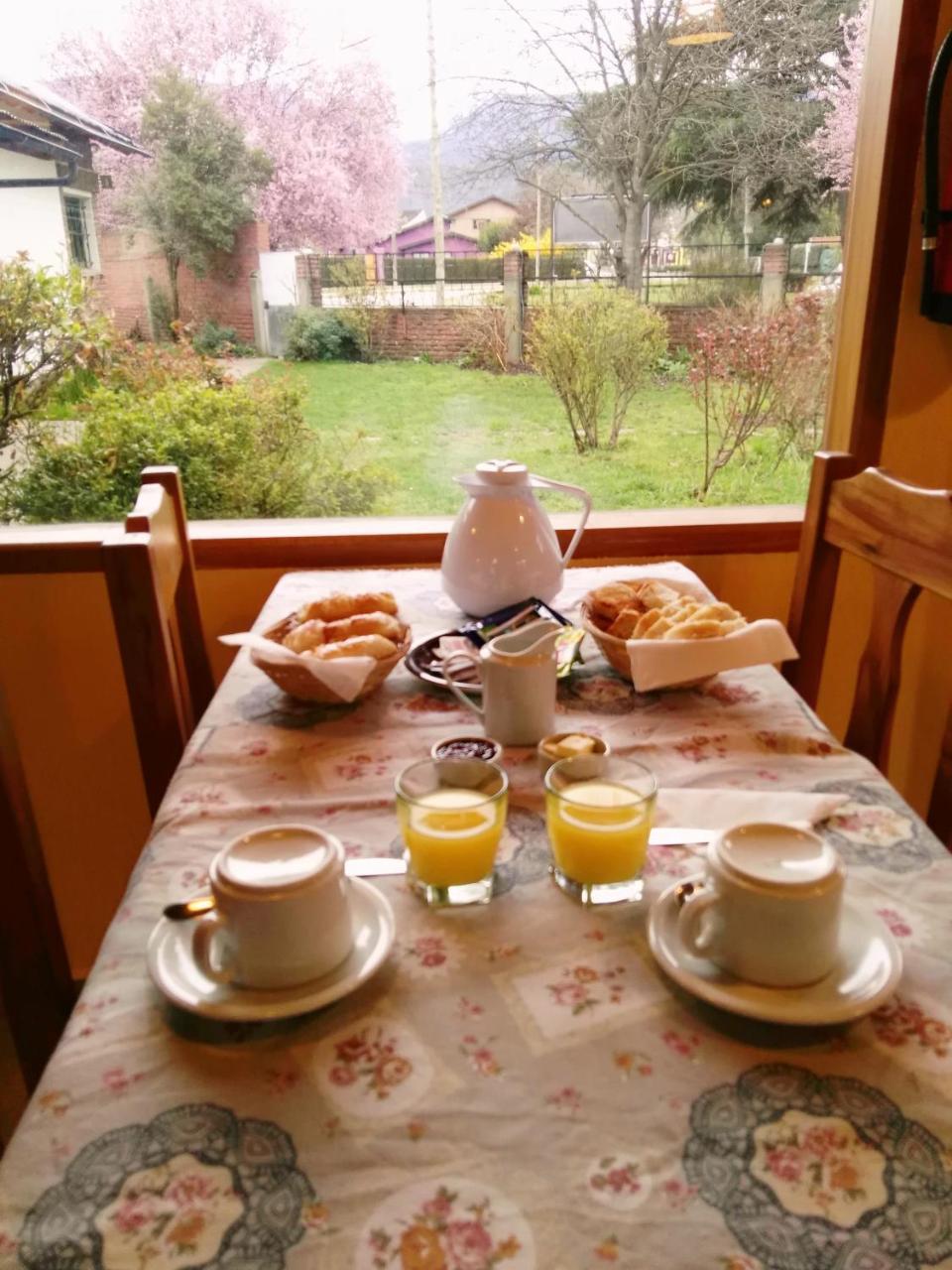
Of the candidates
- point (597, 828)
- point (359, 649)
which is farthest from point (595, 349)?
point (597, 828)

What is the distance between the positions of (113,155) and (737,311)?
120cm

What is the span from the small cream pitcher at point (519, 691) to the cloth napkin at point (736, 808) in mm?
164

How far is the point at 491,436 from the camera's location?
6.43 feet

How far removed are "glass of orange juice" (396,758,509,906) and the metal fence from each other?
1343 millimetres

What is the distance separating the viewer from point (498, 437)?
1.96 meters

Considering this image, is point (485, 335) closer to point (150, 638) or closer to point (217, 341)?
point (217, 341)

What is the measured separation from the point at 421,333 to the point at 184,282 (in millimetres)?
458

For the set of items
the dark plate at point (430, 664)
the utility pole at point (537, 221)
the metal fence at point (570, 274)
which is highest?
the utility pole at point (537, 221)

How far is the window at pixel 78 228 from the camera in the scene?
174cm

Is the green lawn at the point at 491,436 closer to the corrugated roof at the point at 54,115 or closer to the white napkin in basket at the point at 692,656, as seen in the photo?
the corrugated roof at the point at 54,115

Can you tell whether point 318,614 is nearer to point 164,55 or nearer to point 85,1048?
point 85,1048

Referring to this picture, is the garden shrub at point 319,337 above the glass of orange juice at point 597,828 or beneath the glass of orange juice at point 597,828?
above

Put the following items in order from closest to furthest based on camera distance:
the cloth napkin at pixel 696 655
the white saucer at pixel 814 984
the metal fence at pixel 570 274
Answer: the white saucer at pixel 814 984 < the cloth napkin at pixel 696 655 < the metal fence at pixel 570 274

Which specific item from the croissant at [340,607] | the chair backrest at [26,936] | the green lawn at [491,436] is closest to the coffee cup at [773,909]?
the croissant at [340,607]
